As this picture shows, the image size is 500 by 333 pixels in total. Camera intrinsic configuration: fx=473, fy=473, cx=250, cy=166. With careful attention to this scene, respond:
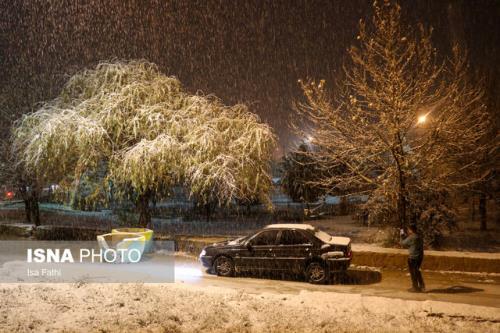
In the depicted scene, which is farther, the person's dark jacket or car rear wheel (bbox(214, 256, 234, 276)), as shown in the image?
car rear wheel (bbox(214, 256, 234, 276))

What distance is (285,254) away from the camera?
12695 millimetres

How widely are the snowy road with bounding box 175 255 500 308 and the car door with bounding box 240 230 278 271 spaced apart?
1.23ft

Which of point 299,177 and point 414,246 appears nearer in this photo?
point 414,246

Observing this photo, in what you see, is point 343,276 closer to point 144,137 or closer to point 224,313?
point 224,313

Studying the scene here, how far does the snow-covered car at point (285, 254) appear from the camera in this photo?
12242 millimetres

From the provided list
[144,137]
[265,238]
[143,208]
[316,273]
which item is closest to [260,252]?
[265,238]

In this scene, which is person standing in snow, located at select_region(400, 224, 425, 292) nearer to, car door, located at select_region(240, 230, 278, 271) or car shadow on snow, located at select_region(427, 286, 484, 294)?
car shadow on snow, located at select_region(427, 286, 484, 294)

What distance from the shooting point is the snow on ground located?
8.08m

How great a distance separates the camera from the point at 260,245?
13.1 meters

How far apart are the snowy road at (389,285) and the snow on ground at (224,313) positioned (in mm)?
1753

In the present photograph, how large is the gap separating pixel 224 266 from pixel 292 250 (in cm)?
205

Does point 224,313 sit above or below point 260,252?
below

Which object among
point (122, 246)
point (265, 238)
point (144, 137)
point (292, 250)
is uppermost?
point (144, 137)

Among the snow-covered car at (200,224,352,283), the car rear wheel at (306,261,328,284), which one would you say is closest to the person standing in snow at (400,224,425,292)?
the snow-covered car at (200,224,352,283)
